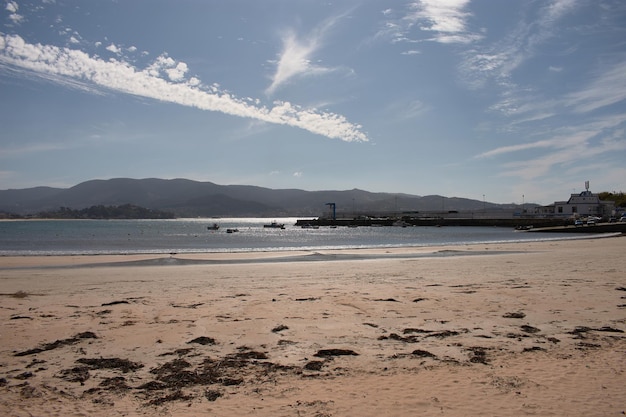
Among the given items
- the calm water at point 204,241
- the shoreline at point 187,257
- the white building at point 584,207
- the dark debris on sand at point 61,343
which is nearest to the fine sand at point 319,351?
the dark debris on sand at point 61,343

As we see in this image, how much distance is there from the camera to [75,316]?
9.92 meters

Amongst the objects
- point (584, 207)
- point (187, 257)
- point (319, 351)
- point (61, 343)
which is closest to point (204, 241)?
point (187, 257)

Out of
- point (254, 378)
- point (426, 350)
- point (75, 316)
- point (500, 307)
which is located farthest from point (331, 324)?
point (75, 316)

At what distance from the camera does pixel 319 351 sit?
7.12 meters

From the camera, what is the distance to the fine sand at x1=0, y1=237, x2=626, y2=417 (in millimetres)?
5188

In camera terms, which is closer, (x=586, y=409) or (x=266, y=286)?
(x=586, y=409)

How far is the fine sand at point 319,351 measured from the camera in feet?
17.0

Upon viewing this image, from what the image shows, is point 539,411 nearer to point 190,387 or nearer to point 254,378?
point 254,378

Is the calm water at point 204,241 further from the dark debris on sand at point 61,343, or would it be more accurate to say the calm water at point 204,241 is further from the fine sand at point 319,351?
the dark debris on sand at point 61,343

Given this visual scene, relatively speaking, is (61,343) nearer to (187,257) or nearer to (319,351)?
(319,351)

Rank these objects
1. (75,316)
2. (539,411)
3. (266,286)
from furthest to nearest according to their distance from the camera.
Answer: (266,286)
(75,316)
(539,411)

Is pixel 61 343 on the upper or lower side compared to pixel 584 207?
lower

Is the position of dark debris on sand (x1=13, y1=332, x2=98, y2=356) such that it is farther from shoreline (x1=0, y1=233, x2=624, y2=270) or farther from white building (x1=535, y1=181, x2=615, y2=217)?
white building (x1=535, y1=181, x2=615, y2=217)

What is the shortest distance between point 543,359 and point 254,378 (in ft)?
14.7
